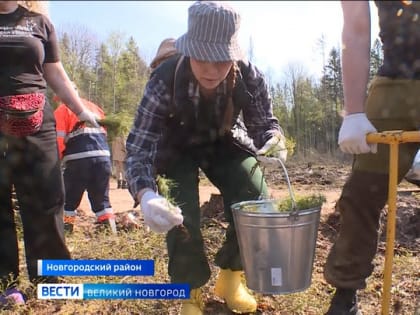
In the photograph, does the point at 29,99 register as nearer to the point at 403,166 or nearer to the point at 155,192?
the point at 155,192

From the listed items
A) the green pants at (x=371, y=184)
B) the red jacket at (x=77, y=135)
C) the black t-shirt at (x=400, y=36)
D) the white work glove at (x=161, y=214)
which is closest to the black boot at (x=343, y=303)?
the green pants at (x=371, y=184)

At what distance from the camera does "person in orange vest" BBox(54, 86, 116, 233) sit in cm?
439

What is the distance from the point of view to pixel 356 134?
1758mm

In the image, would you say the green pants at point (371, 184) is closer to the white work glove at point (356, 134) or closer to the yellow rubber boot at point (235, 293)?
the white work glove at point (356, 134)

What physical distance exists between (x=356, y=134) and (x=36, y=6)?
1.71m

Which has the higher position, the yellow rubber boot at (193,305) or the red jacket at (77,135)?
the red jacket at (77,135)

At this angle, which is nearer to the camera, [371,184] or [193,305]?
[371,184]

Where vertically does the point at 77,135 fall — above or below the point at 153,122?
below

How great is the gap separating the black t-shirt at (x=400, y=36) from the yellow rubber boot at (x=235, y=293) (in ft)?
3.71

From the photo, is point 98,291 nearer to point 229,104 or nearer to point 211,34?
point 229,104

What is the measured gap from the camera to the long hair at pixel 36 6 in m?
2.49

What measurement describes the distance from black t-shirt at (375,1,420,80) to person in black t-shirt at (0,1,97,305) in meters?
1.55

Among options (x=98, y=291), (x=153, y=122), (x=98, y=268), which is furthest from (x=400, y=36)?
(x=98, y=268)
